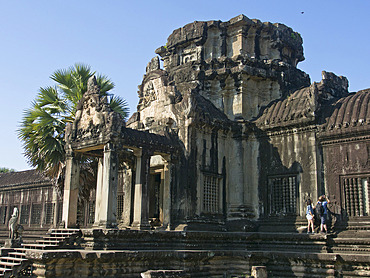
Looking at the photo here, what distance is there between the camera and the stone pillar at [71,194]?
1506 centimetres

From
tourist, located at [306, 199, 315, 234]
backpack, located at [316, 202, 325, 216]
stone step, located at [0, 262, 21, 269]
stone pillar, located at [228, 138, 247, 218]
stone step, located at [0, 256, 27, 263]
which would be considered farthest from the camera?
stone pillar, located at [228, 138, 247, 218]

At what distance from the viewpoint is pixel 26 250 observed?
12.1 m

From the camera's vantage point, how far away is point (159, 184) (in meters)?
17.6

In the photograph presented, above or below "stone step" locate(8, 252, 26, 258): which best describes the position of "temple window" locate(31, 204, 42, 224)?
above

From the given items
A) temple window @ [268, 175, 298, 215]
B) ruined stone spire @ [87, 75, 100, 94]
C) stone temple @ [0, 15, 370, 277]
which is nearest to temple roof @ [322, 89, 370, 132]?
stone temple @ [0, 15, 370, 277]

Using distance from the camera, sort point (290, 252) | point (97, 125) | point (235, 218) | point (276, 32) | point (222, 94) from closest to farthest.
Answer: point (290, 252), point (97, 125), point (235, 218), point (222, 94), point (276, 32)

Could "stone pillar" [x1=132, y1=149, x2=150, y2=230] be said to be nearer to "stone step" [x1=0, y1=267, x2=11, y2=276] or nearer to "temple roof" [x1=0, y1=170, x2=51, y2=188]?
"stone step" [x1=0, y1=267, x2=11, y2=276]

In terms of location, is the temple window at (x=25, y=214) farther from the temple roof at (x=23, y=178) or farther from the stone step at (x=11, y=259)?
the stone step at (x=11, y=259)

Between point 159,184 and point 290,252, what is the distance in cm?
615

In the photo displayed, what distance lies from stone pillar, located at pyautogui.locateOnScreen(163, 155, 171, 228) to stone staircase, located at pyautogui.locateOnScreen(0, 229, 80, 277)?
123 inches

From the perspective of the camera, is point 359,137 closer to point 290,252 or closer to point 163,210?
point 290,252

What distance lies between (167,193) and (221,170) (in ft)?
8.61

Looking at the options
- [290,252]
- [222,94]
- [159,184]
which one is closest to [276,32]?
[222,94]

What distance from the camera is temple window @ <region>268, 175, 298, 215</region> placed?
15.9 metres
